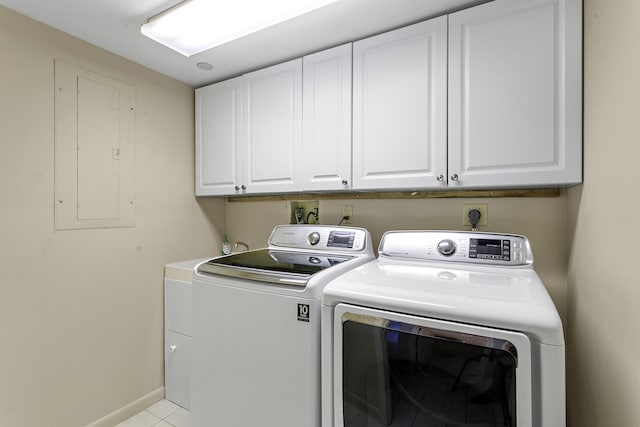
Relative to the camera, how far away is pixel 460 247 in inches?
58.2

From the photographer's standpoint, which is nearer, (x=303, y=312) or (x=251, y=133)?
(x=303, y=312)

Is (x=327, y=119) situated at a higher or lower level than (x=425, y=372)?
higher

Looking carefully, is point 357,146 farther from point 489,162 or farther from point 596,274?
point 596,274

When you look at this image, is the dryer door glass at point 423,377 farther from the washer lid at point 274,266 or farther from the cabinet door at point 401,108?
the cabinet door at point 401,108

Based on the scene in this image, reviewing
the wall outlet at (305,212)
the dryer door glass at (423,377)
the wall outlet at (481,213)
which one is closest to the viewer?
the dryer door glass at (423,377)

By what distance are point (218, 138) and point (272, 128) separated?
0.51 metres

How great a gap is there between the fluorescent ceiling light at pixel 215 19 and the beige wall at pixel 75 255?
0.58 m

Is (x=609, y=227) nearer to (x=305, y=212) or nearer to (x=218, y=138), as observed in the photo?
(x=305, y=212)

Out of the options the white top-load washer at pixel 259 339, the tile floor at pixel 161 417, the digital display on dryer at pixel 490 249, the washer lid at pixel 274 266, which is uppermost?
the digital display on dryer at pixel 490 249

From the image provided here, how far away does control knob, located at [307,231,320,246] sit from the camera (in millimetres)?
1903

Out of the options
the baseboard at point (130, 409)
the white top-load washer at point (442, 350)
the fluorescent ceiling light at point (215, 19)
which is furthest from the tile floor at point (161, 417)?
the fluorescent ceiling light at point (215, 19)

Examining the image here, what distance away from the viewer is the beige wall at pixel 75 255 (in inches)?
60.1

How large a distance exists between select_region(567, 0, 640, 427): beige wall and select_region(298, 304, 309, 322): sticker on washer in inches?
36.5

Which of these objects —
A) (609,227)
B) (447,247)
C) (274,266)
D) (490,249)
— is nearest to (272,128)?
(274,266)
